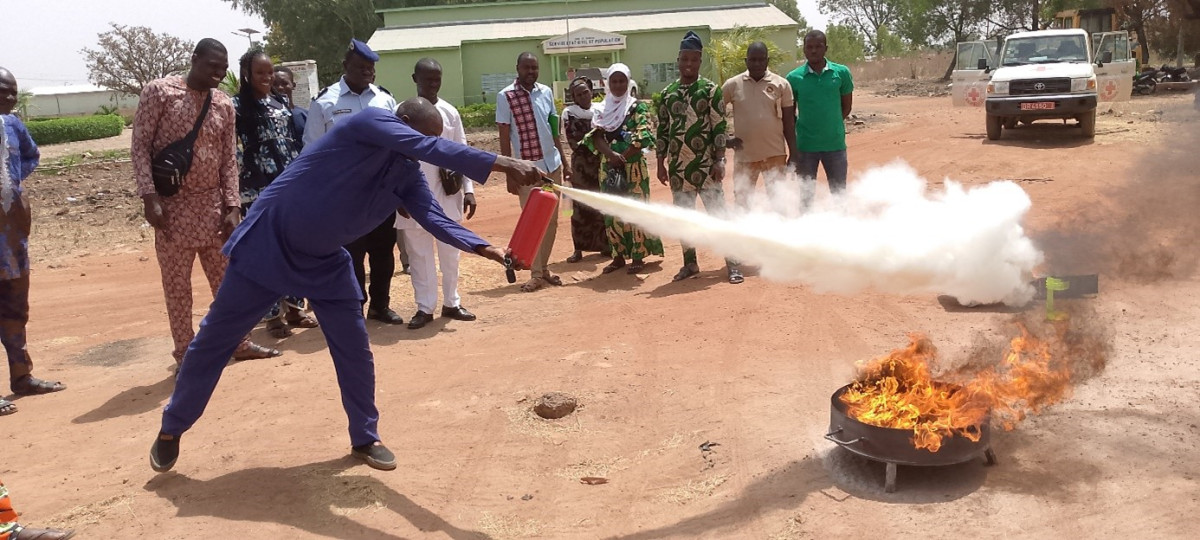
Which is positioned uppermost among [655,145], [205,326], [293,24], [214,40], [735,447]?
[293,24]

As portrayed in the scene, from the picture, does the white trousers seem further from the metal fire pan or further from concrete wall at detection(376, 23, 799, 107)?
concrete wall at detection(376, 23, 799, 107)

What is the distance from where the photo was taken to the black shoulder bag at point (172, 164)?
221 inches

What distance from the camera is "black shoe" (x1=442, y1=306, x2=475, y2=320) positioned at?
7.41 m

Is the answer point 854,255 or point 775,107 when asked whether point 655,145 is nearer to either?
point 775,107

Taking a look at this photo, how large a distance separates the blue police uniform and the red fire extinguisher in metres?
0.17

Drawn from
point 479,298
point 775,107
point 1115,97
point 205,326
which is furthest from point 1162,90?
point 205,326

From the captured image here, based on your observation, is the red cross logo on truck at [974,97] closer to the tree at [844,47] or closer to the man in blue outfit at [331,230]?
the man in blue outfit at [331,230]

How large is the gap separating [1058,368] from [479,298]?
16.6ft

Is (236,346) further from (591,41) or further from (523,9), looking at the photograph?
(523,9)

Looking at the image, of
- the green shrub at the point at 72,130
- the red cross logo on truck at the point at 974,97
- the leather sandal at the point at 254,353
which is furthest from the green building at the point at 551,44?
the leather sandal at the point at 254,353

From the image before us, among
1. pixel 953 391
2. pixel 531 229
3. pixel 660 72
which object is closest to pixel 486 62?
pixel 660 72

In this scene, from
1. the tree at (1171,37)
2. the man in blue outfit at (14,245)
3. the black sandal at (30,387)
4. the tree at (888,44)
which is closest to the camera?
the man in blue outfit at (14,245)

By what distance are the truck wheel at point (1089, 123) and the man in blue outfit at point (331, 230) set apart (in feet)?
48.5

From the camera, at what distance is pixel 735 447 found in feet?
15.2
